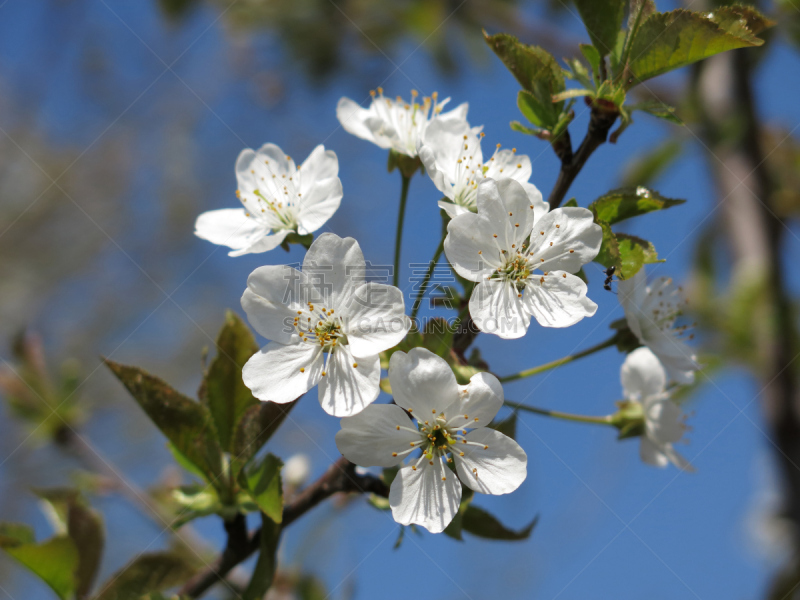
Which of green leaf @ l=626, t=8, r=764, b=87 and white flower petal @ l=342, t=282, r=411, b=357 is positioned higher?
green leaf @ l=626, t=8, r=764, b=87

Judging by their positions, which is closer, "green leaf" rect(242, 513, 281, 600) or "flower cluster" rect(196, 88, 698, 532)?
"flower cluster" rect(196, 88, 698, 532)

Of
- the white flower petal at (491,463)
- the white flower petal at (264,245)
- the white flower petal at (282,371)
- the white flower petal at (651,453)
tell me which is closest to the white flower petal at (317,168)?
the white flower petal at (264,245)

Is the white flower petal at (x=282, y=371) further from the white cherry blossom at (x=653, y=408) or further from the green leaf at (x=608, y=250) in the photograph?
the white cherry blossom at (x=653, y=408)

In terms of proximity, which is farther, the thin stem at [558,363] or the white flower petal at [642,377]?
the white flower petal at [642,377]

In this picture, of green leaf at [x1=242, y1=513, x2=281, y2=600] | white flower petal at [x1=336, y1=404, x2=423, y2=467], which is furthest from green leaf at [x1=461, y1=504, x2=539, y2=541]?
green leaf at [x1=242, y1=513, x2=281, y2=600]

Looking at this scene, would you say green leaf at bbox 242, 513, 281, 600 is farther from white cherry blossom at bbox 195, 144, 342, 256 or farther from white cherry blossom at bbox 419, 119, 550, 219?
white cherry blossom at bbox 419, 119, 550, 219

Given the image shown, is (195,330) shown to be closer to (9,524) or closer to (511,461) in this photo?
(9,524)

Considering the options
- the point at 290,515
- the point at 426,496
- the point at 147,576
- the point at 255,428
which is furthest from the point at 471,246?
the point at 147,576

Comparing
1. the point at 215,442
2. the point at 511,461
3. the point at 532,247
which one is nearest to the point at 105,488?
the point at 215,442
